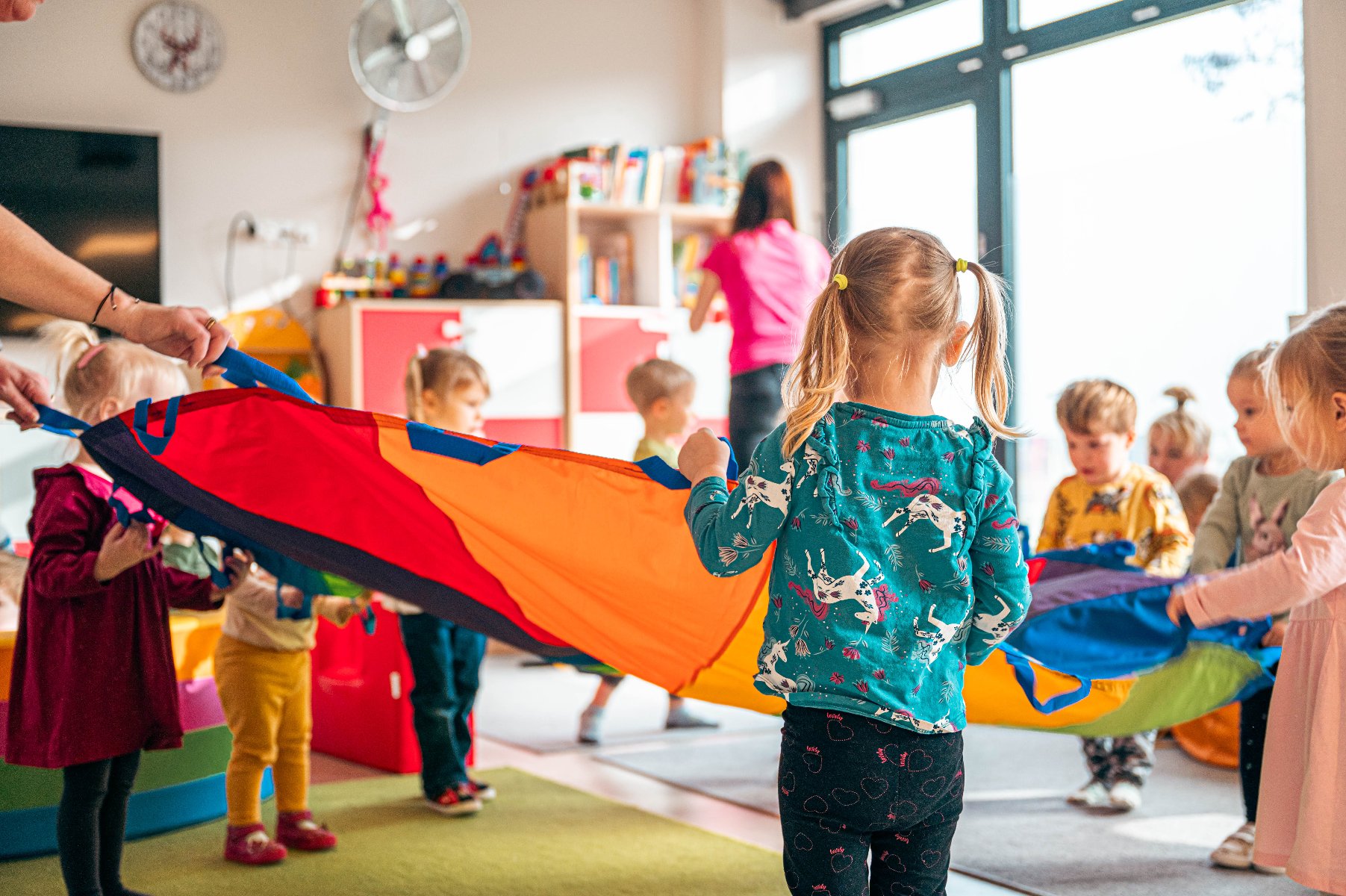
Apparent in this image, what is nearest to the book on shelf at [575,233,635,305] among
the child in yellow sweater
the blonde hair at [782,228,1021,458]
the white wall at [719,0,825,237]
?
the white wall at [719,0,825,237]

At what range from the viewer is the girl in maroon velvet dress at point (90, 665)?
197 cm

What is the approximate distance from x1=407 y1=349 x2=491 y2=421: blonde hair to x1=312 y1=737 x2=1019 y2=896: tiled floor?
902 millimetres

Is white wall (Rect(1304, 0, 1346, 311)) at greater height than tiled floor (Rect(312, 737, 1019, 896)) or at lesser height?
greater

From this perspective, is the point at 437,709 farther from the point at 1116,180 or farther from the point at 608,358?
the point at 1116,180

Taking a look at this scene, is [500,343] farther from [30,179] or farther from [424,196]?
[30,179]

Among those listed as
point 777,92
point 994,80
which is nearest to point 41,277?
point 994,80

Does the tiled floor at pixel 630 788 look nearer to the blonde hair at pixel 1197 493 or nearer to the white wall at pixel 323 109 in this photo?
the blonde hair at pixel 1197 493

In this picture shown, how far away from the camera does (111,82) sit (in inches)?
195

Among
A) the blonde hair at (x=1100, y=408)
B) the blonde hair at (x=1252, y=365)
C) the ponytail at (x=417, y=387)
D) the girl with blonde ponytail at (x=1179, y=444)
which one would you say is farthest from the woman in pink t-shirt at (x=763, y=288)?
the blonde hair at (x=1252, y=365)

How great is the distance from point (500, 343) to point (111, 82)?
1.69 metres

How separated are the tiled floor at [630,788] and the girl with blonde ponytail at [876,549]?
3.21 ft

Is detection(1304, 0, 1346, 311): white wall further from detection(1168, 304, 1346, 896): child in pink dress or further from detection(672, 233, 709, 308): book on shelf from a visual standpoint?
detection(672, 233, 709, 308): book on shelf

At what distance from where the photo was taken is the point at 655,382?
11.9 feet

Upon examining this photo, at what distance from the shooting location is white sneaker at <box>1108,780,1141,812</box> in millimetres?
2871
